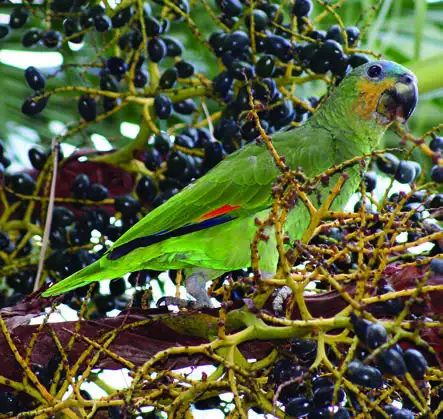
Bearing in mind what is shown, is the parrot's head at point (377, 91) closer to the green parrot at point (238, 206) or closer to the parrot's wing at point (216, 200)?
the green parrot at point (238, 206)

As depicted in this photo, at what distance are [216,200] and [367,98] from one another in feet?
2.82

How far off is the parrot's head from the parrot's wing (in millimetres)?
527

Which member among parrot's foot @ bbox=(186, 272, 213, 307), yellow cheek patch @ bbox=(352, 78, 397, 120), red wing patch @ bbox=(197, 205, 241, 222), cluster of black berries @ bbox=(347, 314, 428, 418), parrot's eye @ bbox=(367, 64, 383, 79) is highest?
cluster of black berries @ bbox=(347, 314, 428, 418)

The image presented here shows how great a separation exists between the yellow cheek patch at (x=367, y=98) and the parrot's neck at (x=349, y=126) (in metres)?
0.02

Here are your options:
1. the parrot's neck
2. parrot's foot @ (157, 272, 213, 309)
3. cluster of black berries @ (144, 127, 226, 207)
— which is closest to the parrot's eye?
the parrot's neck

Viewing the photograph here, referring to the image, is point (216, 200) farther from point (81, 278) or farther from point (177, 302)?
point (81, 278)

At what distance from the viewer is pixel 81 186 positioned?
2793 mm

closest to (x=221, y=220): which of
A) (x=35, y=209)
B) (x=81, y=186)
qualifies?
(x=81, y=186)

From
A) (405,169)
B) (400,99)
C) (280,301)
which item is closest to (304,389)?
(280,301)

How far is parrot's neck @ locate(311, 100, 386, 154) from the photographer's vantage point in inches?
118

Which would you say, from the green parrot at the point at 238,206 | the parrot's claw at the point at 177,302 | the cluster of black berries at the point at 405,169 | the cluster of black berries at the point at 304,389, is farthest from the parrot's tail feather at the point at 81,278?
the cluster of black berries at the point at 405,169

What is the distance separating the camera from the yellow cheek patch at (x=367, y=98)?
3043 millimetres

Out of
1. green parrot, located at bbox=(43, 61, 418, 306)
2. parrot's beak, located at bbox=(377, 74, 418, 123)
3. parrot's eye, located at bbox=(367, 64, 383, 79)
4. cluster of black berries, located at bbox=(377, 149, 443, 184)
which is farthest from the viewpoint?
parrot's eye, located at bbox=(367, 64, 383, 79)

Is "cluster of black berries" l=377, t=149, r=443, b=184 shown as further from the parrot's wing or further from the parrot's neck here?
the parrot's wing
